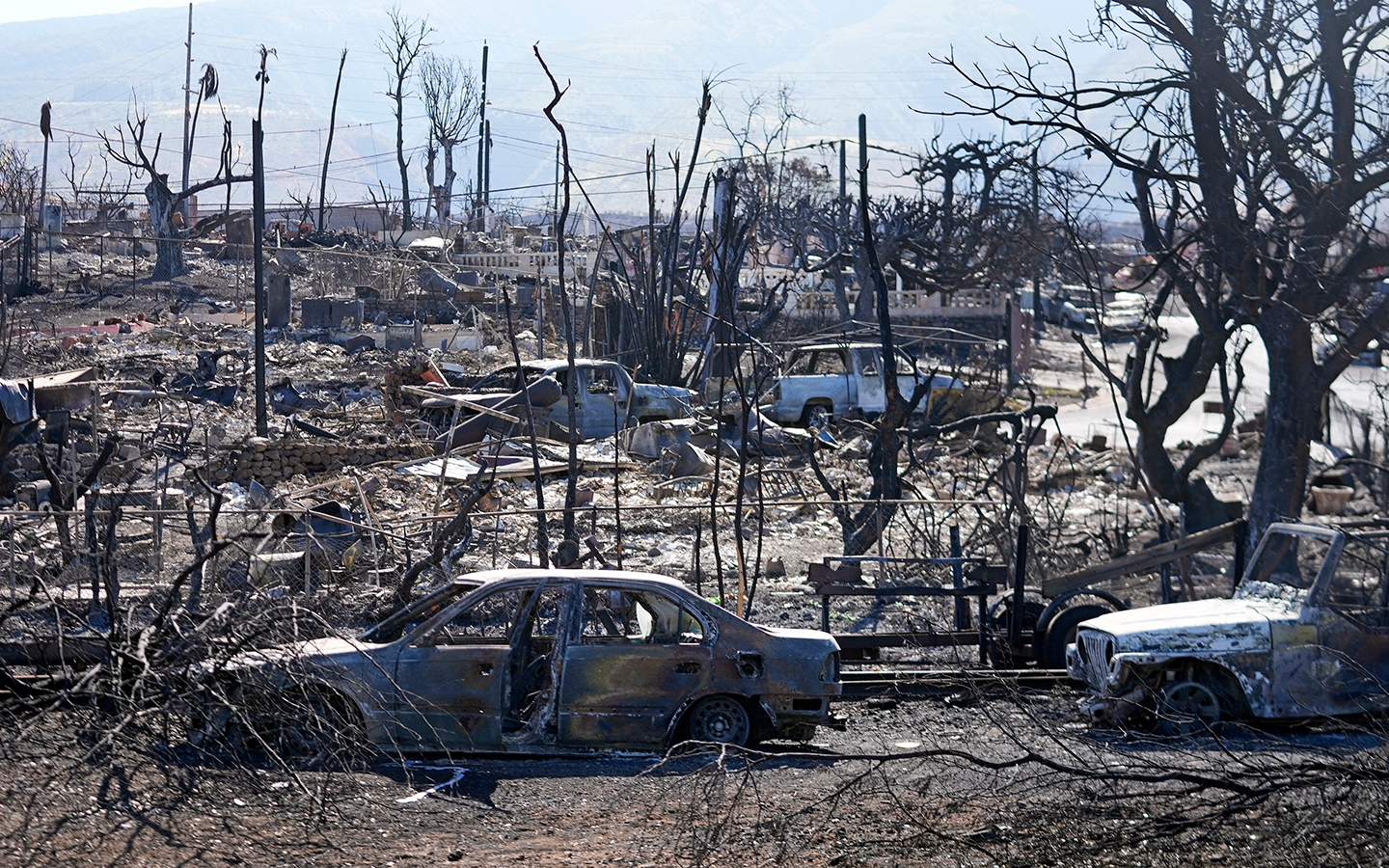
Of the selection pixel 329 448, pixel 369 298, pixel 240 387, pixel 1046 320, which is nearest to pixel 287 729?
pixel 329 448

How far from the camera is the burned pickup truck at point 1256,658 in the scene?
28.8 ft

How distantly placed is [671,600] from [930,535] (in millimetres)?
6398

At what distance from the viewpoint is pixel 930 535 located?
1415cm

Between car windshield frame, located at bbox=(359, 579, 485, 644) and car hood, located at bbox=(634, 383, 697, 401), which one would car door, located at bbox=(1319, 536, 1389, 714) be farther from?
car hood, located at bbox=(634, 383, 697, 401)

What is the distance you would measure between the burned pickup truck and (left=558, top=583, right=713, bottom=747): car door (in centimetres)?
282

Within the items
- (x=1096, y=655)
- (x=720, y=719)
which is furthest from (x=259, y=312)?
(x=1096, y=655)

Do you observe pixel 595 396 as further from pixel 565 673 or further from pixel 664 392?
pixel 565 673

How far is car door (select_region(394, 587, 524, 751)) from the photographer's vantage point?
25.8 feet

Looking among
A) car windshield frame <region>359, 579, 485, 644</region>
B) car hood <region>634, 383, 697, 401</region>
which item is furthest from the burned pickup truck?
car hood <region>634, 383, 697, 401</region>

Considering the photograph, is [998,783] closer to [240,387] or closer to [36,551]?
[36,551]

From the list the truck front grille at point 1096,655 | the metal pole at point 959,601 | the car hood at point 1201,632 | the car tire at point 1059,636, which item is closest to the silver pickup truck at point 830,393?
the metal pole at point 959,601

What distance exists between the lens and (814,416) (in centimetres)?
2469

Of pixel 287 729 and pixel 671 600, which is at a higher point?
pixel 671 600

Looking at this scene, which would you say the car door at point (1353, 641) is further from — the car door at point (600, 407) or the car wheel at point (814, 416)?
the car wheel at point (814, 416)
